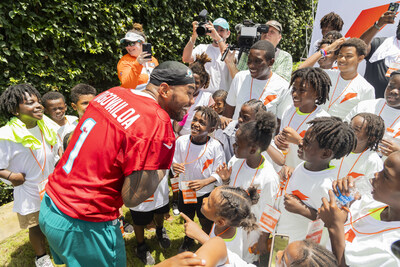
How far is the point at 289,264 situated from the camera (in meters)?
1.50

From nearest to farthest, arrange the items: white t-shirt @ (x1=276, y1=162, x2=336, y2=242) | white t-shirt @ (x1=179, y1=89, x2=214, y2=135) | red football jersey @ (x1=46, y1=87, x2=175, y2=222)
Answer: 1. red football jersey @ (x1=46, y1=87, x2=175, y2=222)
2. white t-shirt @ (x1=276, y1=162, x2=336, y2=242)
3. white t-shirt @ (x1=179, y1=89, x2=214, y2=135)

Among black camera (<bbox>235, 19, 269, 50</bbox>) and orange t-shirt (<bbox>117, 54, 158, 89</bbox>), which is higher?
black camera (<bbox>235, 19, 269, 50</bbox>)

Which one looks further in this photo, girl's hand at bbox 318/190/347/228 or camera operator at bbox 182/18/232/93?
camera operator at bbox 182/18/232/93

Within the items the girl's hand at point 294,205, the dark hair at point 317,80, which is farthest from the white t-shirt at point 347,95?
the girl's hand at point 294,205

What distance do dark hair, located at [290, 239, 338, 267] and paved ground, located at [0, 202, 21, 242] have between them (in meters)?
3.88

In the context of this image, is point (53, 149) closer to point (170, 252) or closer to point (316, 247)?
Answer: point (170, 252)

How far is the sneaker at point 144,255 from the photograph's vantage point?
10.6 ft

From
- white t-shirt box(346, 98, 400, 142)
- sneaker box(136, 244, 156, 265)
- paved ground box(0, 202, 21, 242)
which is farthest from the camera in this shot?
paved ground box(0, 202, 21, 242)

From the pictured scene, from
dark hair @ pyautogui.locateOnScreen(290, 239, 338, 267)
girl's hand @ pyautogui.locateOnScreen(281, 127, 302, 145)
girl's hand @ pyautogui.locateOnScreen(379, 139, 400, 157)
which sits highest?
girl's hand @ pyautogui.locateOnScreen(379, 139, 400, 157)

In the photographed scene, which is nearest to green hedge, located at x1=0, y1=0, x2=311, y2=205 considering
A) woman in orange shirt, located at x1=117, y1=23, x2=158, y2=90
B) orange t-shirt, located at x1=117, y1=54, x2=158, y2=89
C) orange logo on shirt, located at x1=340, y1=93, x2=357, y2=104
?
woman in orange shirt, located at x1=117, y1=23, x2=158, y2=90

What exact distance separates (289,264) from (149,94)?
4.65 feet

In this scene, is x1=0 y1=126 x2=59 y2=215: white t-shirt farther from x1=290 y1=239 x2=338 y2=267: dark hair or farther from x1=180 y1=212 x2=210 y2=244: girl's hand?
x1=290 y1=239 x2=338 y2=267: dark hair

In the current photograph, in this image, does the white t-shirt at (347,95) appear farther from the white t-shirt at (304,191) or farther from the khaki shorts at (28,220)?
the khaki shorts at (28,220)

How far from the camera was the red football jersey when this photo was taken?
5.65 feet
